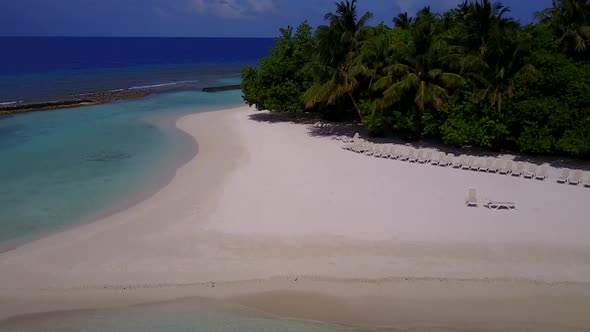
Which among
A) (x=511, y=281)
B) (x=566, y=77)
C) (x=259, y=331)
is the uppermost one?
(x=566, y=77)

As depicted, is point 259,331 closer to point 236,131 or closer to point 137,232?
point 137,232

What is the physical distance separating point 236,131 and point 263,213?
45.0 feet

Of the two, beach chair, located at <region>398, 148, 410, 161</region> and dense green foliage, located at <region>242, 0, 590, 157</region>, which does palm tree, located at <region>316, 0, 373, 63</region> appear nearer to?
dense green foliage, located at <region>242, 0, 590, 157</region>

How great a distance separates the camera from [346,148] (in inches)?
886

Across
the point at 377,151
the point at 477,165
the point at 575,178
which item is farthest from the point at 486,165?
the point at 377,151

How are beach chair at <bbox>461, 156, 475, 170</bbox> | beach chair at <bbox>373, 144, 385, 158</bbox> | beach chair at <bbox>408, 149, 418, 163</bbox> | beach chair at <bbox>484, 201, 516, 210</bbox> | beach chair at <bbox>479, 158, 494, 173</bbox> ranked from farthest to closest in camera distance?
beach chair at <bbox>373, 144, 385, 158</bbox> < beach chair at <bbox>408, 149, 418, 163</bbox> < beach chair at <bbox>461, 156, 475, 170</bbox> < beach chair at <bbox>479, 158, 494, 173</bbox> < beach chair at <bbox>484, 201, 516, 210</bbox>

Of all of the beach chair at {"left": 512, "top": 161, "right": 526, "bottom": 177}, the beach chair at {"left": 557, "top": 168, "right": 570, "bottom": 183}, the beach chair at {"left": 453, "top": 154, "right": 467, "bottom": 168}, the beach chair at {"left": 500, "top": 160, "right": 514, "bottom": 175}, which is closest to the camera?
the beach chair at {"left": 557, "top": 168, "right": 570, "bottom": 183}

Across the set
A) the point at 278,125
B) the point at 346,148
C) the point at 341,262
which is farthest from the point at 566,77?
the point at 278,125

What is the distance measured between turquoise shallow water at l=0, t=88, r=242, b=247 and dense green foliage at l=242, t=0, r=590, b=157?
30.2 ft

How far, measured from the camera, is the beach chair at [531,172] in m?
17.3

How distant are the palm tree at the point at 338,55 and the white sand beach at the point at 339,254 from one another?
7583 millimetres

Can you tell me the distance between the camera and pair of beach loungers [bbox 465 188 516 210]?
14.6 m

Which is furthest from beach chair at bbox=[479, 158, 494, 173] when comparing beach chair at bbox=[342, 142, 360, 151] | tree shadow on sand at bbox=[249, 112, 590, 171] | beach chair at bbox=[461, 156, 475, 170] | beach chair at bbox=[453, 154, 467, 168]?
beach chair at bbox=[342, 142, 360, 151]

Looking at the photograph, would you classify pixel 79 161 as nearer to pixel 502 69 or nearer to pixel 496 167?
pixel 496 167
